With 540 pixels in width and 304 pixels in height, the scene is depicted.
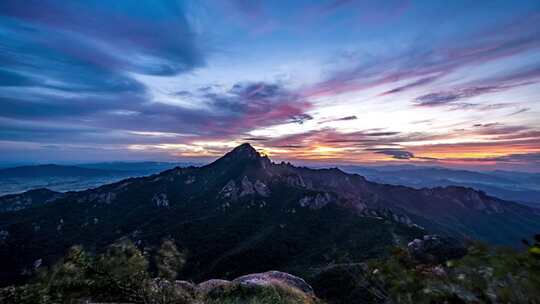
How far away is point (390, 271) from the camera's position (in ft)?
22.7

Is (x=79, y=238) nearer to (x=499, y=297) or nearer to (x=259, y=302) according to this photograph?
(x=259, y=302)

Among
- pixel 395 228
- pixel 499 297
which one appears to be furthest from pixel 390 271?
pixel 395 228

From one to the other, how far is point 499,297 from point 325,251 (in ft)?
496

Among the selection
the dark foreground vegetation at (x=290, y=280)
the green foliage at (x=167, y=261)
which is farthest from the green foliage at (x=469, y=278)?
the green foliage at (x=167, y=261)

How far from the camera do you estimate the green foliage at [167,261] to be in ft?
54.9

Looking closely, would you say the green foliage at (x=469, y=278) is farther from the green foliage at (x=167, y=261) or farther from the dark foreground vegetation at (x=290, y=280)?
the green foliage at (x=167, y=261)

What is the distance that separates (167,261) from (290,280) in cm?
1518

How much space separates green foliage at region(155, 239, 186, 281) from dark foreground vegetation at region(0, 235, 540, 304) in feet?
0.18

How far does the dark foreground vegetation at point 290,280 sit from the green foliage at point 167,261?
54 mm

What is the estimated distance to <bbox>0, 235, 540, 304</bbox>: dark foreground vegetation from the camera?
17.3ft

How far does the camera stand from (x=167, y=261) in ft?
57.1

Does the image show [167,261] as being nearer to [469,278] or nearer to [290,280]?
[290,280]

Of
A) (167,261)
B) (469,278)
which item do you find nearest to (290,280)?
(167,261)

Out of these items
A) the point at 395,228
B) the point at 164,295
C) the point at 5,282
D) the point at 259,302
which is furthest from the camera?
the point at 395,228
